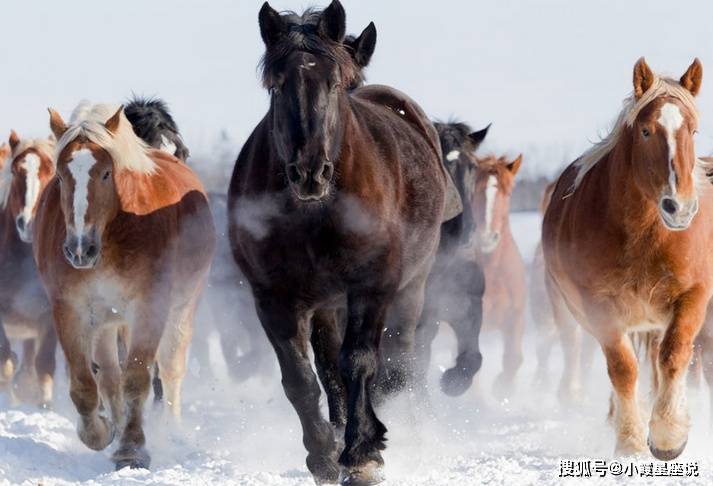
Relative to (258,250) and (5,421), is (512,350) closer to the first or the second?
(5,421)

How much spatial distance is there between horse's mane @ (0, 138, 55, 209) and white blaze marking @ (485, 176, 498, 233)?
4044mm

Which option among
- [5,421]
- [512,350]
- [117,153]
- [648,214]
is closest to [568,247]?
[648,214]

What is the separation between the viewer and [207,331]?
574 inches

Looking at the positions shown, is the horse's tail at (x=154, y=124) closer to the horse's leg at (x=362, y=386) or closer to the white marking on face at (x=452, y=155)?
the white marking on face at (x=452, y=155)

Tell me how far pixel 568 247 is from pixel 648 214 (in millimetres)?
682

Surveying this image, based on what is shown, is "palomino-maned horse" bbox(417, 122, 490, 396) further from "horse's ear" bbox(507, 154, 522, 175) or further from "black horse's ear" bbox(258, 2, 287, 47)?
"black horse's ear" bbox(258, 2, 287, 47)

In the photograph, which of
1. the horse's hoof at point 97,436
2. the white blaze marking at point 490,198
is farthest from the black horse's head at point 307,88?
the white blaze marking at point 490,198

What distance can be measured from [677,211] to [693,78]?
94 centimetres

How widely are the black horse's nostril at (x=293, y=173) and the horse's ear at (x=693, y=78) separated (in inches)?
98.0

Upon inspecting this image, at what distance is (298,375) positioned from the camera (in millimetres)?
7051

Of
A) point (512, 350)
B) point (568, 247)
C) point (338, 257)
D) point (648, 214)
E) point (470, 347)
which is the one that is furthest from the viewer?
point (512, 350)

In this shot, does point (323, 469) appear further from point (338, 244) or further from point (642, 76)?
point (642, 76)

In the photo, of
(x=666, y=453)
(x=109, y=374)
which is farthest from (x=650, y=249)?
(x=109, y=374)

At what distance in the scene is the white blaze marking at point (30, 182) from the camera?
35.8 feet
